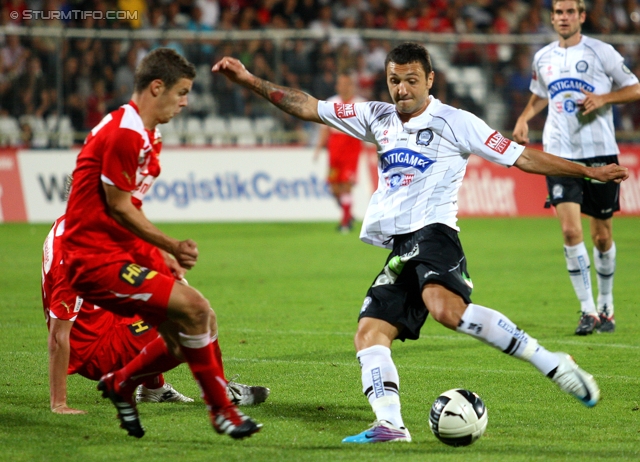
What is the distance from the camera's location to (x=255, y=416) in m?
5.56

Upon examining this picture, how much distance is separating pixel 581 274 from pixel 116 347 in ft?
14.5

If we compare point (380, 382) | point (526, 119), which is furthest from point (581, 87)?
point (380, 382)

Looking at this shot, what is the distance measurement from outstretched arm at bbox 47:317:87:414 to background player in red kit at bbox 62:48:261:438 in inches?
28.2

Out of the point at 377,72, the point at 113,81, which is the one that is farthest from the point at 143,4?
the point at 377,72

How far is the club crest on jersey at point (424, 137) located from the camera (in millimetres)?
5309

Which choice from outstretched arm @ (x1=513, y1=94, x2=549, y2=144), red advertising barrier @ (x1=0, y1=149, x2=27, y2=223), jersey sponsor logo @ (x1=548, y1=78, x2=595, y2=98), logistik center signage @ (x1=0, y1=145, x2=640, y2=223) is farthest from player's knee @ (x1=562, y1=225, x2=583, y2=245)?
red advertising barrier @ (x1=0, y1=149, x2=27, y2=223)

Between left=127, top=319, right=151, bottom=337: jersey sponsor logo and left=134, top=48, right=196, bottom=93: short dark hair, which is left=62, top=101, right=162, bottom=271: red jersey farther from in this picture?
left=127, top=319, right=151, bottom=337: jersey sponsor logo

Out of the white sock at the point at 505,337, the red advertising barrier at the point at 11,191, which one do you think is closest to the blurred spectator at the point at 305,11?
the red advertising barrier at the point at 11,191

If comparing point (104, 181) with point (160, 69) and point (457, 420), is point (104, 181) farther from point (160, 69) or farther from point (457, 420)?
point (457, 420)

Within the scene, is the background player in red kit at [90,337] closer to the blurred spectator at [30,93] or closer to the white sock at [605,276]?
the white sock at [605,276]

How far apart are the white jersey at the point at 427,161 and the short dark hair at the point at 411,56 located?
239 millimetres

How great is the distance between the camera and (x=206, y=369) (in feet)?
15.9

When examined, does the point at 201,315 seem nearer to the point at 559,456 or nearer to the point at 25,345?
the point at 559,456

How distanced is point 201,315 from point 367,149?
15.2 metres
